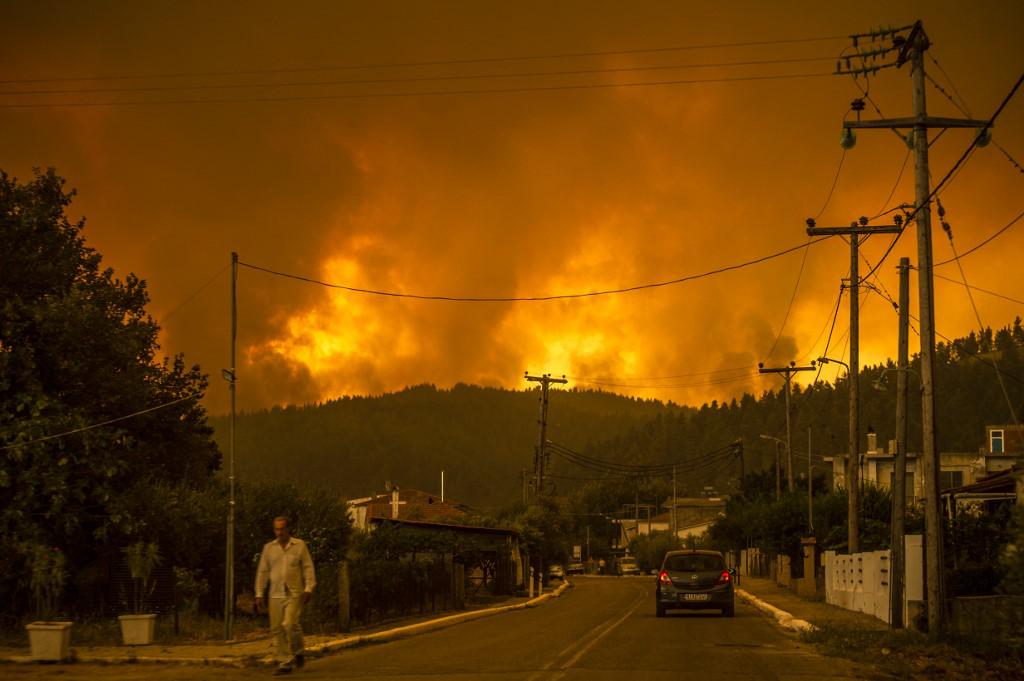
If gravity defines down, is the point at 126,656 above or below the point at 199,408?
below

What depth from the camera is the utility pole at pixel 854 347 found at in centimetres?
3416

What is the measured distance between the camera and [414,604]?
1240 inches

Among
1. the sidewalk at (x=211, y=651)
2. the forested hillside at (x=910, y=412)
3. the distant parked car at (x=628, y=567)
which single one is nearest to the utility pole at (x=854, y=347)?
the sidewalk at (x=211, y=651)

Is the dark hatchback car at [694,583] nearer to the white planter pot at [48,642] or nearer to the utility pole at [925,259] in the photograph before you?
the utility pole at [925,259]

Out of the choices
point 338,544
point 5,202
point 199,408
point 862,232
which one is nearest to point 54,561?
point 338,544

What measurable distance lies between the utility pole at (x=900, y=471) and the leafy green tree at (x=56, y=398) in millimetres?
18630

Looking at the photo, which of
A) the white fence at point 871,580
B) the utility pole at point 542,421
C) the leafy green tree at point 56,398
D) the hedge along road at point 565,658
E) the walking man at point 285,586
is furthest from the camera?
the utility pole at point 542,421

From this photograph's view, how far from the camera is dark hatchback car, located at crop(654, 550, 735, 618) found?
98.5 ft

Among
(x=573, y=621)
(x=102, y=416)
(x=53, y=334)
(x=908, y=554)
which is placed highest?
(x=53, y=334)

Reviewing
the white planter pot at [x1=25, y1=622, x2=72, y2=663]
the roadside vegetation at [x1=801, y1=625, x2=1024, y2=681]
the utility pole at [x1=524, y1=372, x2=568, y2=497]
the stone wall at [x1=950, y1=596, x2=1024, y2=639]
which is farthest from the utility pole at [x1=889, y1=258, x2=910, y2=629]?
the utility pole at [x1=524, y1=372, x2=568, y2=497]

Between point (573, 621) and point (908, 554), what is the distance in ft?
29.7

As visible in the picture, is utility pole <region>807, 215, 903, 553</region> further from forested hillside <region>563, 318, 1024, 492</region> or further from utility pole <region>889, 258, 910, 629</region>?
forested hillside <region>563, 318, 1024, 492</region>

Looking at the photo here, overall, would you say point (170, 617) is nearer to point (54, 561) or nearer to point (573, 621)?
point (54, 561)

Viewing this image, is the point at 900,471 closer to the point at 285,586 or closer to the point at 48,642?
the point at 285,586
